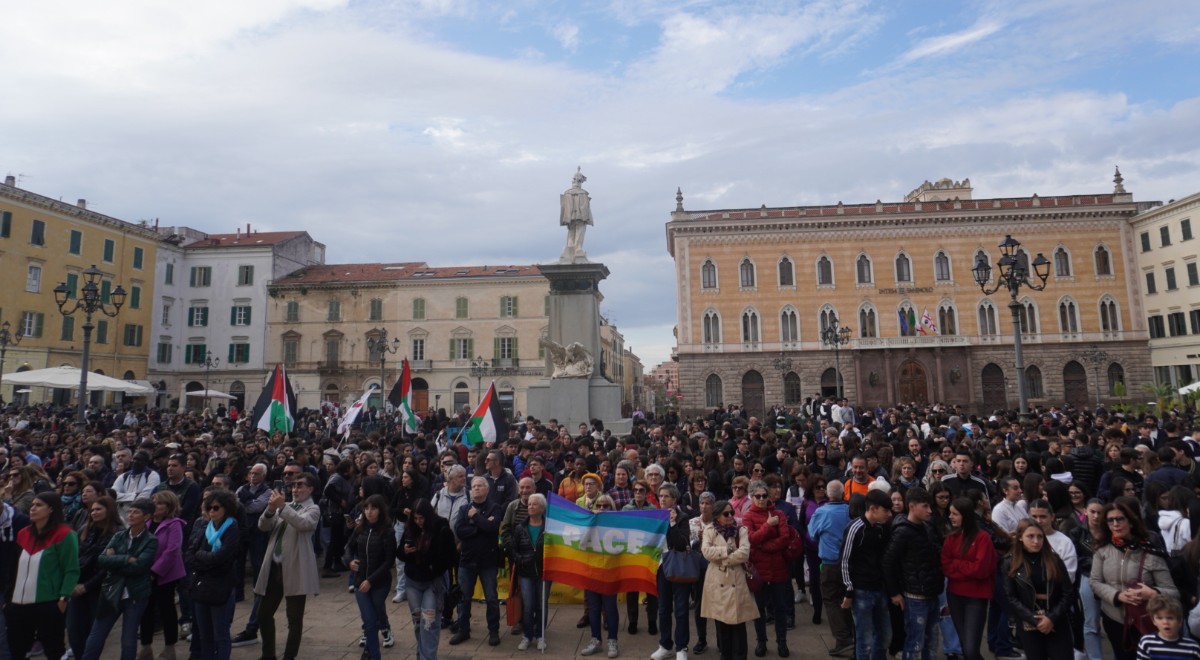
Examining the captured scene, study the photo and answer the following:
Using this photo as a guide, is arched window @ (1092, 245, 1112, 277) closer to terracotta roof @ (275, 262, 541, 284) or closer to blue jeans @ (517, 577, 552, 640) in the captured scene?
terracotta roof @ (275, 262, 541, 284)

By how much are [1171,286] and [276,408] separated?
50.1 metres

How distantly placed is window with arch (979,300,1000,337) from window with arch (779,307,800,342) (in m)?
11.4

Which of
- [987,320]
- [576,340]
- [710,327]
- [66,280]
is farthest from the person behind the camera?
[710,327]

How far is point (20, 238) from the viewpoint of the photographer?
3888 cm

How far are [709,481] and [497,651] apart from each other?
332 centimetres

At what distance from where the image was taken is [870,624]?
568 cm

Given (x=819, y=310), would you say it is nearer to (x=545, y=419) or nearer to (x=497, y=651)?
(x=545, y=419)

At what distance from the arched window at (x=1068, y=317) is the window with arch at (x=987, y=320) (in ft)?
13.7

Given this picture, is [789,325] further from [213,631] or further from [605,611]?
[213,631]

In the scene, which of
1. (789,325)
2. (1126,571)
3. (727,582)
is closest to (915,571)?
(1126,571)

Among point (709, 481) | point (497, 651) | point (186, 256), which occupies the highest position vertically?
point (186, 256)

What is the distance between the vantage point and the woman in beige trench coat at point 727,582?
579cm

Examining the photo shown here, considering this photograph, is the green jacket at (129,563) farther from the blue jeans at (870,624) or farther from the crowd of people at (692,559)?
the blue jeans at (870,624)

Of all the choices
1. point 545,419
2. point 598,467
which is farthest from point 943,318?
point 598,467
